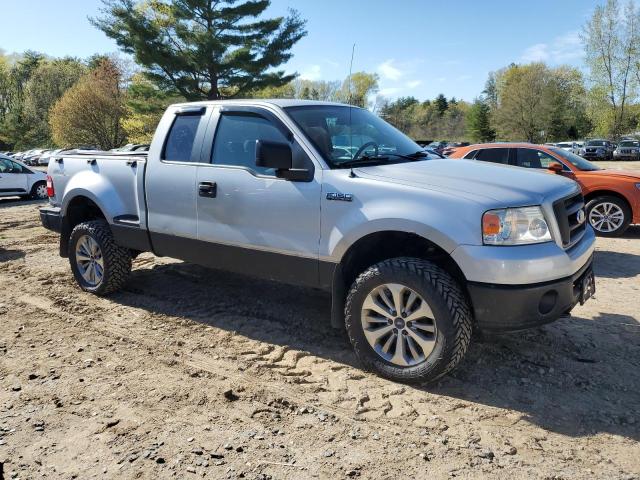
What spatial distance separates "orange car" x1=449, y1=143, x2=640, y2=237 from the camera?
29.2ft

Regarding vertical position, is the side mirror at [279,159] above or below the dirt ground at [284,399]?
above

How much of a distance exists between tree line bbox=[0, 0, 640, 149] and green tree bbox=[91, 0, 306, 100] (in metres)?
0.05

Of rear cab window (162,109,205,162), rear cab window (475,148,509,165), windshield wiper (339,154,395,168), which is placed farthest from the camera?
rear cab window (475,148,509,165)

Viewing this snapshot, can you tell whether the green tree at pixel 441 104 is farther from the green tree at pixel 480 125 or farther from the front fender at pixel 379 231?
the front fender at pixel 379 231

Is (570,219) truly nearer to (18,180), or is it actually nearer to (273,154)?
(273,154)

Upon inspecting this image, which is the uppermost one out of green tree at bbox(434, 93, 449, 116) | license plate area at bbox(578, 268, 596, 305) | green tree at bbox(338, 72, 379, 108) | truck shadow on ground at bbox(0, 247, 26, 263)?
green tree at bbox(434, 93, 449, 116)

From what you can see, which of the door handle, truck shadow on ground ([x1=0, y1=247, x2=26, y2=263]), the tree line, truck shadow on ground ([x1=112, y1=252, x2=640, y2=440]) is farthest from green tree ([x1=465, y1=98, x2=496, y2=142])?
the door handle

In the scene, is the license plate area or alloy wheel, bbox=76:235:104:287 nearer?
the license plate area

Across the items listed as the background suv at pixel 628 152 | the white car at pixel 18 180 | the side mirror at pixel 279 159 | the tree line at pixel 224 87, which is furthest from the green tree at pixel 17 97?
the side mirror at pixel 279 159

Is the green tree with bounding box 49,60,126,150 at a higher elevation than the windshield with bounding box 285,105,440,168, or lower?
higher

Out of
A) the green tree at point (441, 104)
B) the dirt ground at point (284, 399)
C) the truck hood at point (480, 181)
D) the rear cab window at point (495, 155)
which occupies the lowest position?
the dirt ground at point (284, 399)

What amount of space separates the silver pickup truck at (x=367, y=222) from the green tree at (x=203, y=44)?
2384 centimetres

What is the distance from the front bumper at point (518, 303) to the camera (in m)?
3.21

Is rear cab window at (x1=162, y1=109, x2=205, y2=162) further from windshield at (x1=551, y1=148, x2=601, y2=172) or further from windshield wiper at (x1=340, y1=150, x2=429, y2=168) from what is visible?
windshield at (x1=551, y1=148, x2=601, y2=172)
